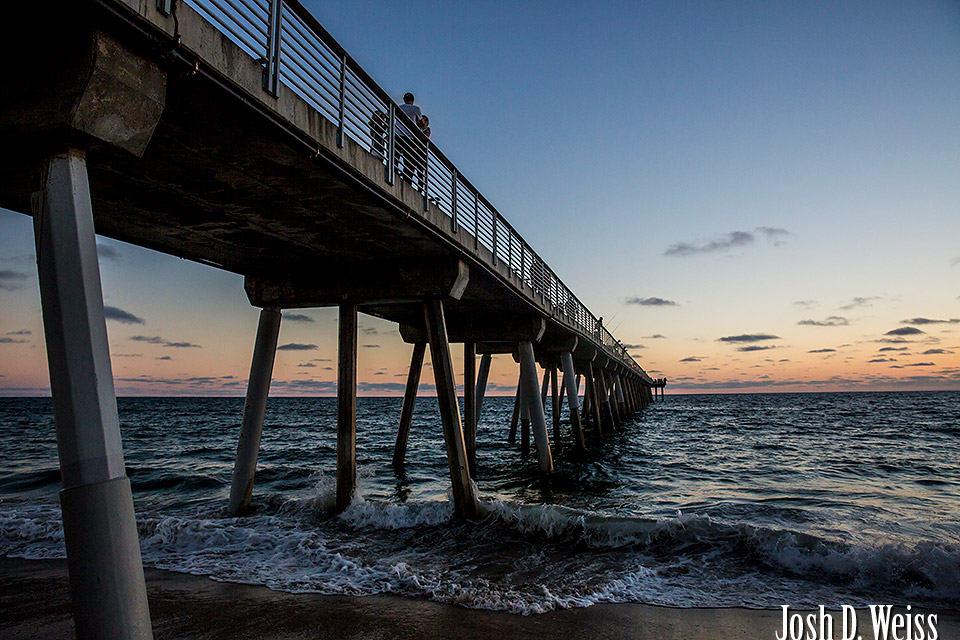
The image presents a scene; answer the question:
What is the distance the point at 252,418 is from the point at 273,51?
6966 mm

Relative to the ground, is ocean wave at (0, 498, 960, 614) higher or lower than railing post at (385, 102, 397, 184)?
lower

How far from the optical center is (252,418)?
10.0 metres

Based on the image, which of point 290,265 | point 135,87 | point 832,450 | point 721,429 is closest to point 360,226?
point 290,265

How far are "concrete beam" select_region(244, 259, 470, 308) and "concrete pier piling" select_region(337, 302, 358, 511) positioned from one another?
419mm

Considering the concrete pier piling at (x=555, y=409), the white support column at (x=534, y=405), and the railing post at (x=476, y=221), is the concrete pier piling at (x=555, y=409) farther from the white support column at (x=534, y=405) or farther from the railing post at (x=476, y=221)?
the railing post at (x=476, y=221)

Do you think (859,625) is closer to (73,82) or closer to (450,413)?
(450,413)

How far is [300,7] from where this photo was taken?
17.7 feet

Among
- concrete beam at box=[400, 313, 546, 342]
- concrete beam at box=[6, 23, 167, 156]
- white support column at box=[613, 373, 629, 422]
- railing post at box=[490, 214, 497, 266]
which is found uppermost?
railing post at box=[490, 214, 497, 266]

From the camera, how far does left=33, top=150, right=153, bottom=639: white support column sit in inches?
133

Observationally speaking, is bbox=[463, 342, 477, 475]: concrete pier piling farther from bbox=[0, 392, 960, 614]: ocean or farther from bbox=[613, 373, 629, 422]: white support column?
bbox=[613, 373, 629, 422]: white support column

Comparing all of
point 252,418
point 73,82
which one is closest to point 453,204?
point 252,418

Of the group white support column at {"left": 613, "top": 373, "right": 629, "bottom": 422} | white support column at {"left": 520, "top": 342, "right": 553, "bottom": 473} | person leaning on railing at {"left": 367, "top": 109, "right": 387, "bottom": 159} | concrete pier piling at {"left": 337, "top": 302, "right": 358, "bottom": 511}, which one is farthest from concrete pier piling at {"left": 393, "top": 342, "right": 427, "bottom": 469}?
white support column at {"left": 613, "top": 373, "right": 629, "bottom": 422}

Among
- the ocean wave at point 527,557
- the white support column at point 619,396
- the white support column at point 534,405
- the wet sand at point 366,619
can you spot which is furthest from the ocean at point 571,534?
the white support column at point 619,396

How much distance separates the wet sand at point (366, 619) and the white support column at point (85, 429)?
2.02 meters
